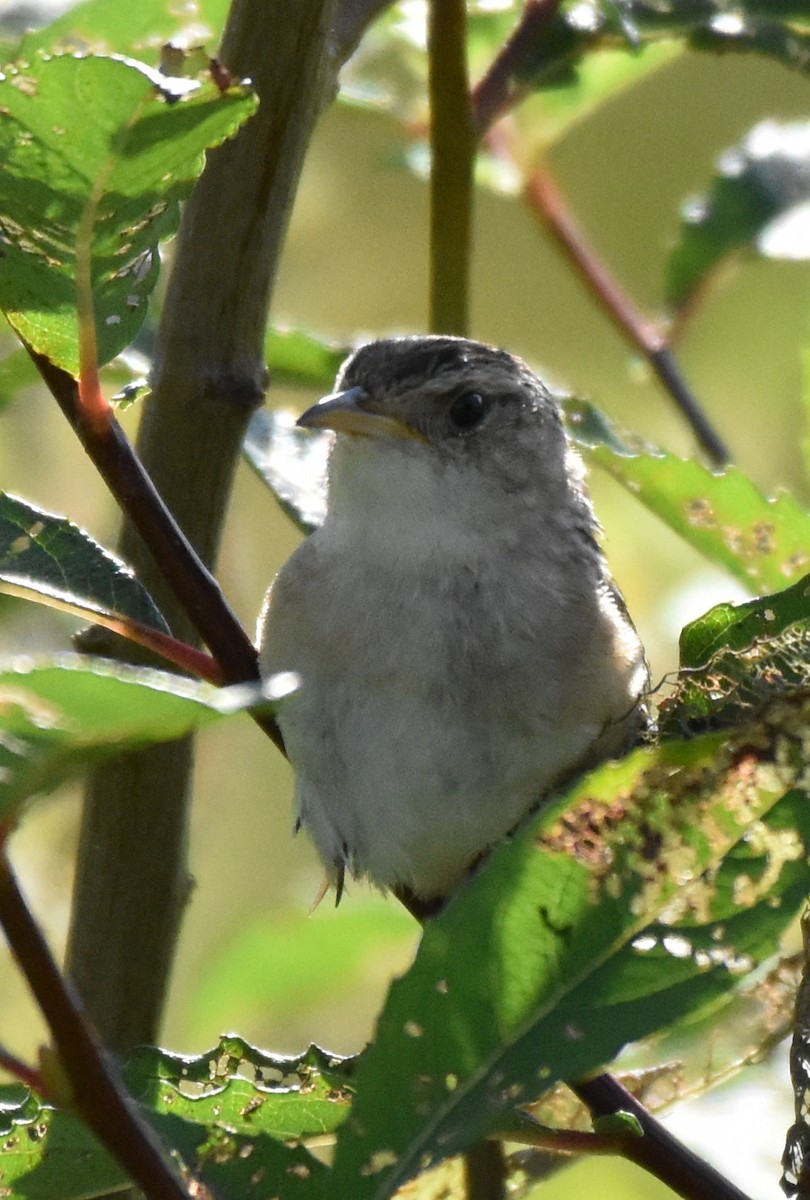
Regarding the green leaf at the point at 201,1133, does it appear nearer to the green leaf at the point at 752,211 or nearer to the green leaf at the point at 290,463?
the green leaf at the point at 290,463

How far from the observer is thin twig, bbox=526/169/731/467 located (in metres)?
3.45

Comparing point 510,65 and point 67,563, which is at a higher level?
point 510,65

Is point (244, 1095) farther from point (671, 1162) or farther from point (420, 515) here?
point (420, 515)

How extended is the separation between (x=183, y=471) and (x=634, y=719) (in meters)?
1.03

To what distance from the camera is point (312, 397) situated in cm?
625

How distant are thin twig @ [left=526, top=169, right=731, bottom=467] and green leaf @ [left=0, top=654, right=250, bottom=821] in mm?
2336

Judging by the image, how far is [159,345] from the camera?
89.4 inches

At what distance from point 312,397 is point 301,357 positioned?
292cm

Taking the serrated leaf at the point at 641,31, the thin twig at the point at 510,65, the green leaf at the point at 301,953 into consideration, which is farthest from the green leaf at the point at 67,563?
the green leaf at the point at 301,953

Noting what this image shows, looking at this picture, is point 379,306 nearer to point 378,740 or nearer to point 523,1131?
point 378,740

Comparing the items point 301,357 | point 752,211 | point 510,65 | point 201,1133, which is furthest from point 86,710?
point 752,211

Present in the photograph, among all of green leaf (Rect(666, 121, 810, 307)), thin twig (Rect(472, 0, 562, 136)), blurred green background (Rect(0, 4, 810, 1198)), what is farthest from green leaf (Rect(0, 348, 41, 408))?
green leaf (Rect(666, 121, 810, 307))

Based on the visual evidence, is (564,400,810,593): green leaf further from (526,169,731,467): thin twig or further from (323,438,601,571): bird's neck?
(526,169,731,467): thin twig

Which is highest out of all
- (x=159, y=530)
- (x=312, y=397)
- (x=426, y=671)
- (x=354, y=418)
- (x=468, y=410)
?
(x=159, y=530)
